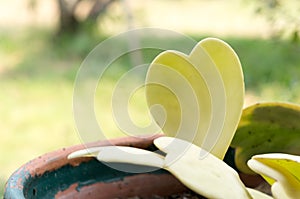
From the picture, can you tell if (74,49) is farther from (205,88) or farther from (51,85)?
(205,88)

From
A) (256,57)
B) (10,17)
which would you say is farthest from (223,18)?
(10,17)

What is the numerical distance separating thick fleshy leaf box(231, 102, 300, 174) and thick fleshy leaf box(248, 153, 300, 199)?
0.11 meters

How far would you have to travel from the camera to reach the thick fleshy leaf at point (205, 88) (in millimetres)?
638

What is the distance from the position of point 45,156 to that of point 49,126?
1818 mm

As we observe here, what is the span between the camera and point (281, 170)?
1.89ft

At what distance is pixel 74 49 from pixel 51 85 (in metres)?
0.56

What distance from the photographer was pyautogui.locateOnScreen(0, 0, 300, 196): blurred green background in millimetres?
2271

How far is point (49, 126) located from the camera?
2.45 meters

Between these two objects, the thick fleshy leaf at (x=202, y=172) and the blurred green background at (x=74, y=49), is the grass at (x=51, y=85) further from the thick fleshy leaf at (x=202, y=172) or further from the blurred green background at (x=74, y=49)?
the thick fleshy leaf at (x=202, y=172)

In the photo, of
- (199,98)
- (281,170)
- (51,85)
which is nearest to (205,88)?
(199,98)

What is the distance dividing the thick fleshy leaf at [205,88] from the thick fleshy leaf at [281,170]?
8cm

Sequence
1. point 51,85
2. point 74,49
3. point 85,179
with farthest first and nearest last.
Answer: point 74,49
point 51,85
point 85,179

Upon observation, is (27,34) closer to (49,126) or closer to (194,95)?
(49,126)

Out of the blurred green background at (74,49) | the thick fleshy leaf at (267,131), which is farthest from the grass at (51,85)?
the thick fleshy leaf at (267,131)
